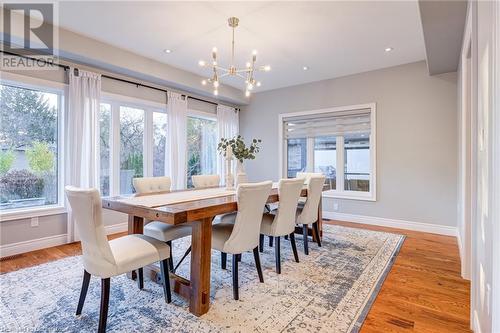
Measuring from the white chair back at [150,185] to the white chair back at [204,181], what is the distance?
0.38m

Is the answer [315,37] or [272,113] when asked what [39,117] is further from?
[272,113]

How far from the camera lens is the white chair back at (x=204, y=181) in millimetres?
3637

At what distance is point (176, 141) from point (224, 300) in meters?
3.35

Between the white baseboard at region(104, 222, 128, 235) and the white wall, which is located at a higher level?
the white wall

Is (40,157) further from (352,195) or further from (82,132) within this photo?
(352,195)

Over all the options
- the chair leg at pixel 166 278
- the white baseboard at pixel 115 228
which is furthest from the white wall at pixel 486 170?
the white baseboard at pixel 115 228

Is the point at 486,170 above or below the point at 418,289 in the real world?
above

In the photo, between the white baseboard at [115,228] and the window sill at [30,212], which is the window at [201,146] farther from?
the window sill at [30,212]

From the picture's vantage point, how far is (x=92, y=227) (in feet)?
5.58

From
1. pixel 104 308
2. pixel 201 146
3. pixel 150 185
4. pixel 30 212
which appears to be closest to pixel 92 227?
pixel 104 308

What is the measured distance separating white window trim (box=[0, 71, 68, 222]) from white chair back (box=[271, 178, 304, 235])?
3.00m

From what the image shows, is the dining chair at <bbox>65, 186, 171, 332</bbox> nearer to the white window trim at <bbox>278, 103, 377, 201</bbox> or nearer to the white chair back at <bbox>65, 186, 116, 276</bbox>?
→ the white chair back at <bbox>65, 186, 116, 276</bbox>

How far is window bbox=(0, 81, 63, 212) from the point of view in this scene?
128 inches

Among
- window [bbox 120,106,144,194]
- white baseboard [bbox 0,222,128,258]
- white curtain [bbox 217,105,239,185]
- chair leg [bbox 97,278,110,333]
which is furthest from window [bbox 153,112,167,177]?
chair leg [bbox 97,278,110,333]
